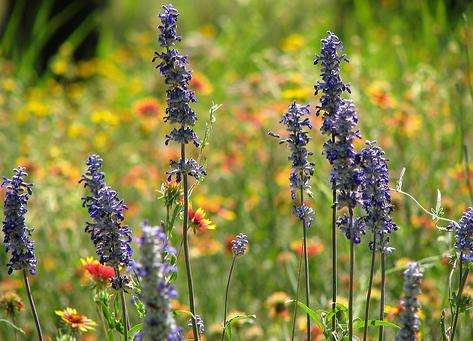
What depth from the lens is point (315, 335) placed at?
152 inches

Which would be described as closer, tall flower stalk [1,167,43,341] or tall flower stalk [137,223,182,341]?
tall flower stalk [137,223,182,341]

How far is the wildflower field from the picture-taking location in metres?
2.29

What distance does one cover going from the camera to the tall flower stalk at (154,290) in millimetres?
1688

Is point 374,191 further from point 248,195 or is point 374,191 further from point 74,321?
point 248,195

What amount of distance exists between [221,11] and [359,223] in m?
12.6

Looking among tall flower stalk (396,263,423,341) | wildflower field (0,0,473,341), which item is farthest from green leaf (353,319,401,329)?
tall flower stalk (396,263,423,341)

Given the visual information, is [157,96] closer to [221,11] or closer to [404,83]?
[404,83]

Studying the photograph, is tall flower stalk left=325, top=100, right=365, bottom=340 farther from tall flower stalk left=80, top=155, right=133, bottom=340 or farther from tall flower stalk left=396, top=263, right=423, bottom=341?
tall flower stalk left=80, top=155, right=133, bottom=340

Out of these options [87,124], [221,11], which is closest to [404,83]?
[87,124]

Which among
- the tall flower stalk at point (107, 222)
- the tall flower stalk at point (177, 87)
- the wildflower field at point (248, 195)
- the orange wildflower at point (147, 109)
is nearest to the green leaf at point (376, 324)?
the wildflower field at point (248, 195)

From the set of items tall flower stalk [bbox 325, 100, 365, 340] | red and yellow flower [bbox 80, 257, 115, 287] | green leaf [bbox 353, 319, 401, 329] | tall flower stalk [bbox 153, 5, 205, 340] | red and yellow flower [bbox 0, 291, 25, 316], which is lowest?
green leaf [bbox 353, 319, 401, 329]

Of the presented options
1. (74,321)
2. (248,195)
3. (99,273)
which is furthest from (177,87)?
(248,195)

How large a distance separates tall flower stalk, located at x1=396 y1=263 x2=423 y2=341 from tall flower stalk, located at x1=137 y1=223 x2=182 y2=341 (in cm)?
55

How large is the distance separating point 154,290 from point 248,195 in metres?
4.44
